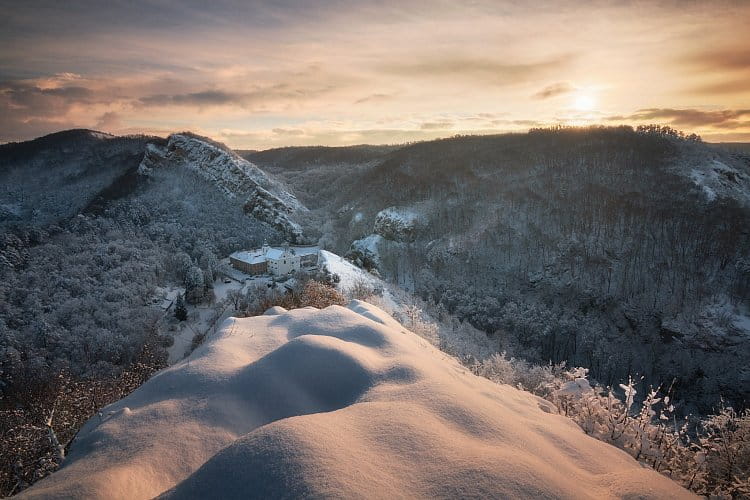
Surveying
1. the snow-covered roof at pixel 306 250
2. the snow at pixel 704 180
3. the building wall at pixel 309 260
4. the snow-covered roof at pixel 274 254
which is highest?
the snow at pixel 704 180

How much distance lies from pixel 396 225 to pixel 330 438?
7230 cm

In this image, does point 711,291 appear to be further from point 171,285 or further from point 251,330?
point 171,285

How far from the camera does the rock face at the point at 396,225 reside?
76188 mm

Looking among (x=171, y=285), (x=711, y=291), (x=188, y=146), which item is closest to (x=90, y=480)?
(x=171, y=285)

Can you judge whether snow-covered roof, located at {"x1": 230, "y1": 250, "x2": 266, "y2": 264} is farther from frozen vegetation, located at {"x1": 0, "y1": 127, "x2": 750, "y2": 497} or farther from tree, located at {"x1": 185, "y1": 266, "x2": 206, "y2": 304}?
tree, located at {"x1": 185, "y1": 266, "x2": 206, "y2": 304}

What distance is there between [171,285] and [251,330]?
4139 centimetres

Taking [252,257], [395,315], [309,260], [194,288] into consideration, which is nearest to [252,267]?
[252,257]

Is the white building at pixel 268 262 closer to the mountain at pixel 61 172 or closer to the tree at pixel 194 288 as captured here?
the tree at pixel 194 288

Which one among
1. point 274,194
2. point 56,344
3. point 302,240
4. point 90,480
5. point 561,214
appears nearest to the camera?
point 90,480

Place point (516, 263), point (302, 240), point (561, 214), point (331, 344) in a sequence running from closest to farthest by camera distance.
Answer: point (331, 344) < point (516, 263) < point (561, 214) < point (302, 240)

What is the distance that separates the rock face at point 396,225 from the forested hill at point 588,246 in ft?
0.97

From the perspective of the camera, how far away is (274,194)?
89812 millimetres

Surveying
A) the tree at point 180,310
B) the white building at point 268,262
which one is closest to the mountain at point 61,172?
the white building at point 268,262

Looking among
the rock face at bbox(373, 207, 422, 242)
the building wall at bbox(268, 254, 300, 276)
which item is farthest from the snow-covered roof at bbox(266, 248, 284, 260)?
the rock face at bbox(373, 207, 422, 242)
